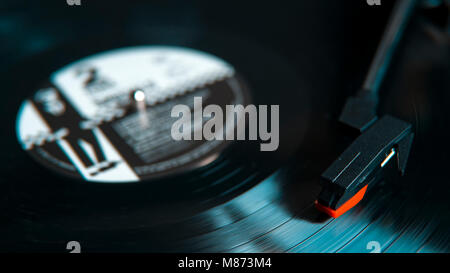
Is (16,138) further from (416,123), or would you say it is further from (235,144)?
(416,123)

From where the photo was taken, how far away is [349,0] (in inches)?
45.9

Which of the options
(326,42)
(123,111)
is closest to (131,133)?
(123,111)

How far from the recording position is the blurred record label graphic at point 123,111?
33.4 inches

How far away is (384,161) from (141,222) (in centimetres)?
39

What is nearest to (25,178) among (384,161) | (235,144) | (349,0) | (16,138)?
(16,138)

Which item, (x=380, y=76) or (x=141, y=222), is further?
(x=380, y=76)

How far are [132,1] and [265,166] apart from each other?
0.69m

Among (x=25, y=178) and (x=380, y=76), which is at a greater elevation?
(x=380, y=76)

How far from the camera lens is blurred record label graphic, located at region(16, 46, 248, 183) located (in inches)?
33.4

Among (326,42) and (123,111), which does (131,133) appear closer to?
(123,111)
